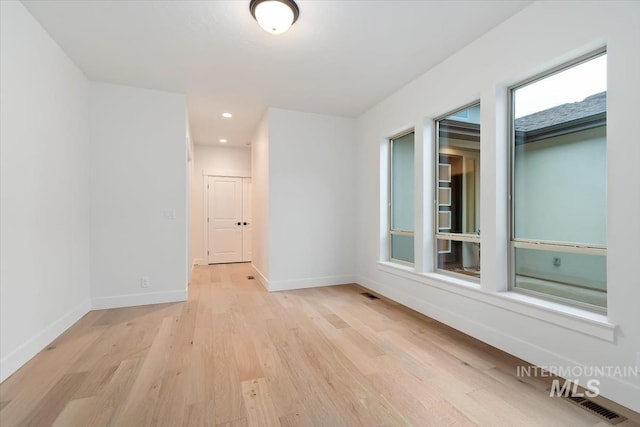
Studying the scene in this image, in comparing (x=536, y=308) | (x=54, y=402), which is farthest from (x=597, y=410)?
(x=54, y=402)

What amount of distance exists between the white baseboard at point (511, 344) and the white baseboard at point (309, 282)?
1.06m

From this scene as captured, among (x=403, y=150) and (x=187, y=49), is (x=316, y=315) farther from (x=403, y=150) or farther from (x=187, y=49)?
(x=187, y=49)

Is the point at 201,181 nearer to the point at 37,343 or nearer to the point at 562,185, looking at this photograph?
the point at 37,343

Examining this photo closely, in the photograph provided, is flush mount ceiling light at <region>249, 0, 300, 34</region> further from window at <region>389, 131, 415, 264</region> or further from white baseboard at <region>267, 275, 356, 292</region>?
white baseboard at <region>267, 275, 356, 292</region>

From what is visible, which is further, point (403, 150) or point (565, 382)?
point (403, 150)

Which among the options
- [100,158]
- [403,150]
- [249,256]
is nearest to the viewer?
[100,158]

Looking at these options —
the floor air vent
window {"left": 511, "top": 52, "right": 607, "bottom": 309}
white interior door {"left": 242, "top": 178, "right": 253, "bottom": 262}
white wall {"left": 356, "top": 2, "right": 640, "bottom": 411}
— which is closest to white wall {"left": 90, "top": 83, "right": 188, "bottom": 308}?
white wall {"left": 356, "top": 2, "right": 640, "bottom": 411}

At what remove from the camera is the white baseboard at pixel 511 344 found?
5.36 ft

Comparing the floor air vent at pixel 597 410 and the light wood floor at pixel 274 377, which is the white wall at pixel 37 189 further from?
the floor air vent at pixel 597 410

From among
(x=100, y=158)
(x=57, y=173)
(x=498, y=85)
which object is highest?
(x=498, y=85)

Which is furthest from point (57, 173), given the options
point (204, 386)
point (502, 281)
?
point (502, 281)

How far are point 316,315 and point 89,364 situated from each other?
79.6 inches

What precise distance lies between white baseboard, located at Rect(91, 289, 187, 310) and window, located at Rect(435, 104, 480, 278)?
333cm

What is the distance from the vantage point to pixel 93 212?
3.41m
